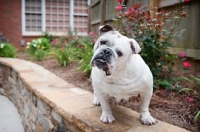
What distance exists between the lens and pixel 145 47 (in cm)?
239

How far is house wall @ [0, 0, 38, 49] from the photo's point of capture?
8383mm

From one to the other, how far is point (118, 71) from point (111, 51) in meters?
0.19

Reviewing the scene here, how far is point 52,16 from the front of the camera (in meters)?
9.51

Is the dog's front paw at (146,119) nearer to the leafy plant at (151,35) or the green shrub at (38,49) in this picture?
the leafy plant at (151,35)

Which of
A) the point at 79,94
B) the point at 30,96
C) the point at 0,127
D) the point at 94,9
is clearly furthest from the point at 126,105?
the point at 94,9

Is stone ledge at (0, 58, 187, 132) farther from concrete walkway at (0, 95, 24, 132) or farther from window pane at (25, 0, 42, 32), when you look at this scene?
window pane at (25, 0, 42, 32)

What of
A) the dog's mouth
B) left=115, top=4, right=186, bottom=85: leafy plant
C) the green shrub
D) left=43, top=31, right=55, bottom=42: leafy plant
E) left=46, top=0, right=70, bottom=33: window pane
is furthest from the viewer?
left=46, top=0, right=70, bottom=33: window pane

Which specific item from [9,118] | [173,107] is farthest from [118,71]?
[9,118]

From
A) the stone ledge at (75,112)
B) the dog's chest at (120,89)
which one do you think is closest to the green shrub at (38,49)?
the stone ledge at (75,112)

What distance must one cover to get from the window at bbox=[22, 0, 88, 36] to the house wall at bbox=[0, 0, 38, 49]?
0.22 metres

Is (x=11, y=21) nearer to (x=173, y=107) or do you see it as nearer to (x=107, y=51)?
(x=173, y=107)

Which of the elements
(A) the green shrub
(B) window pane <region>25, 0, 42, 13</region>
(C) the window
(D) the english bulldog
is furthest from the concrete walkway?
(B) window pane <region>25, 0, 42, 13</region>

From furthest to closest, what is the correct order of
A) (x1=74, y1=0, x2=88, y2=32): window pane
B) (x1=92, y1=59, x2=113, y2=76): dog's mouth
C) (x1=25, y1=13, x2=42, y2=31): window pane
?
(x1=74, y1=0, x2=88, y2=32): window pane, (x1=25, y1=13, x2=42, y2=31): window pane, (x1=92, y1=59, x2=113, y2=76): dog's mouth

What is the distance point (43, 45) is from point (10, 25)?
3710mm
